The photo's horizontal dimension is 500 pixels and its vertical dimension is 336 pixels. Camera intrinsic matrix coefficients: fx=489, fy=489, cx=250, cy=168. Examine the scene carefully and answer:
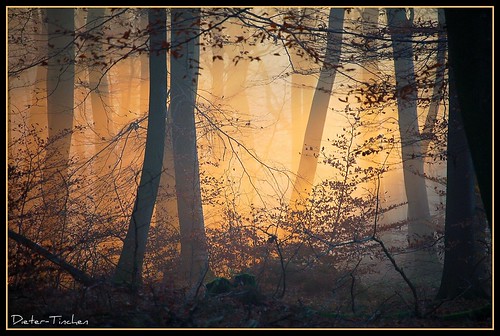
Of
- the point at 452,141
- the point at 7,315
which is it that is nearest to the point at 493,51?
the point at 452,141

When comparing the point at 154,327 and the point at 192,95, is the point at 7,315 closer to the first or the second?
the point at 154,327

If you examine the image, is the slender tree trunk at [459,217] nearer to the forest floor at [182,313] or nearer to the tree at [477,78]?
the forest floor at [182,313]

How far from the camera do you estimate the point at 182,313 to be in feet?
21.4

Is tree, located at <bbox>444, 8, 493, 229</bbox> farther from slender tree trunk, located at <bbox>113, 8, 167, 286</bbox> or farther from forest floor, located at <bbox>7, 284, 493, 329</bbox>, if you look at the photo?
slender tree trunk, located at <bbox>113, 8, 167, 286</bbox>

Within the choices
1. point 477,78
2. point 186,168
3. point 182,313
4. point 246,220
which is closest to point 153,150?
point 186,168

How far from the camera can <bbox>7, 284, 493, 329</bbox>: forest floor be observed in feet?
20.9

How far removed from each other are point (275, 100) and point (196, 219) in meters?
15.8

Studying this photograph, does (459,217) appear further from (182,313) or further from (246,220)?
(246,220)

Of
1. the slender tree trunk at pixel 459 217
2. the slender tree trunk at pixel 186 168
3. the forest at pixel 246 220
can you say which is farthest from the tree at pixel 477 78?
the slender tree trunk at pixel 186 168

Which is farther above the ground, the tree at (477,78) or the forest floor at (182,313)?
the tree at (477,78)

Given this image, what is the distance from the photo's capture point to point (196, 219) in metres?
12.1

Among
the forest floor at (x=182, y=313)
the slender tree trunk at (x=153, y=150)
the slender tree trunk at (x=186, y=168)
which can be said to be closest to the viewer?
the forest floor at (x=182, y=313)

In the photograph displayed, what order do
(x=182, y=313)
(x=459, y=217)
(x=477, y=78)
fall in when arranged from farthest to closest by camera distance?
(x=459, y=217) → (x=182, y=313) → (x=477, y=78)

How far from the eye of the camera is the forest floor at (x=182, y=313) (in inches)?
251
